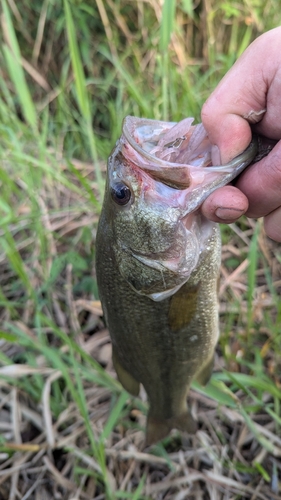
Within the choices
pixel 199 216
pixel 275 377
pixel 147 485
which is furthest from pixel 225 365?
pixel 199 216

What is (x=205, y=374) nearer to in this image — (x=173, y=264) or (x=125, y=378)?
(x=125, y=378)

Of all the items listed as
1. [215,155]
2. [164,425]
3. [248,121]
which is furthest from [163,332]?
[248,121]

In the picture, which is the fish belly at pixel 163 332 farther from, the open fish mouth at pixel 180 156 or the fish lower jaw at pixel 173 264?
the open fish mouth at pixel 180 156

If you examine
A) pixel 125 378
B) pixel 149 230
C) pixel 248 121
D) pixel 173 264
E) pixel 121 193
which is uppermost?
pixel 248 121

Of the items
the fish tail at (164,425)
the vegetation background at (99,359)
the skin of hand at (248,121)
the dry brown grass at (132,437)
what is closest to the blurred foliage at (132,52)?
the vegetation background at (99,359)

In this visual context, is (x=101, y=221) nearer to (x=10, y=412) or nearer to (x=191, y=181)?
(x=191, y=181)

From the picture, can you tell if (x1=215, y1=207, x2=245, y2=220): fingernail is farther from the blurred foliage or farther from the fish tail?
the blurred foliage
